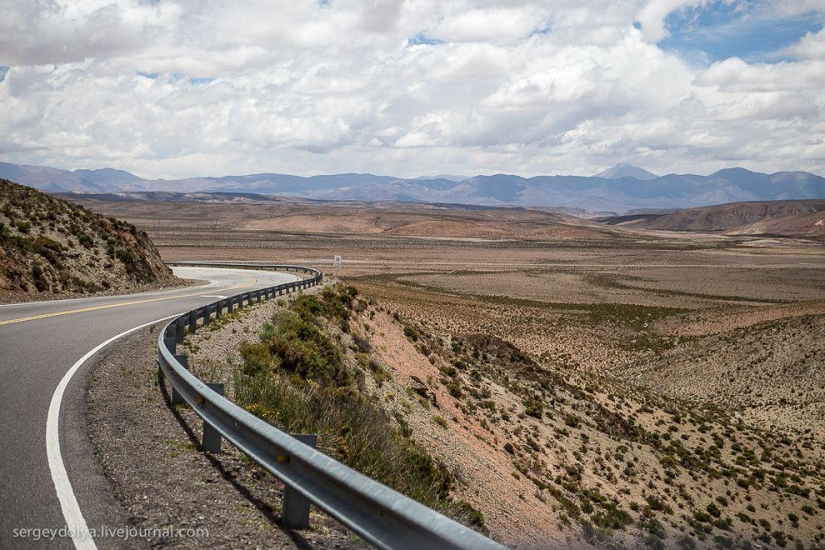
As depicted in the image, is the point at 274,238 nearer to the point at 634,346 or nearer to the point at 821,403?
the point at 634,346

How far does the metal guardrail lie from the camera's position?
334cm

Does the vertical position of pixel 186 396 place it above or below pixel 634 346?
above

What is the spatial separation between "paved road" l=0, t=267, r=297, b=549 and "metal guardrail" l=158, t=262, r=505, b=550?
1.37m

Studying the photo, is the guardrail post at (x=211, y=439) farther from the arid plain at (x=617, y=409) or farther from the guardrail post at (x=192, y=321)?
the guardrail post at (x=192, y=321)

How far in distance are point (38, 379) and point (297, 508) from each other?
276 inches

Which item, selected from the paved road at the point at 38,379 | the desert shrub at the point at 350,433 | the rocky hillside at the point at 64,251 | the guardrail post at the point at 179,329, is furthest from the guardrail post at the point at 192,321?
the rocky hillside at the point at 64,251

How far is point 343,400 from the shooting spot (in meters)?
11.6

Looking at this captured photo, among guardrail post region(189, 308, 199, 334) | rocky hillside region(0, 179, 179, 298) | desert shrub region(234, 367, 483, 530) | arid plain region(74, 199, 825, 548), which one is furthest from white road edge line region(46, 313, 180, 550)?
rocky hillside region(0, 179, 179, 298)

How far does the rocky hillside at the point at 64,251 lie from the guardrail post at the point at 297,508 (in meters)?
23.0

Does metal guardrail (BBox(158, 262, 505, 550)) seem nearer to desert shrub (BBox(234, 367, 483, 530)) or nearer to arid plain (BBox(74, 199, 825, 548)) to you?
desert shrub (BBox(234, 367, 483, 530))

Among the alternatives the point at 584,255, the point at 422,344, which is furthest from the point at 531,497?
the point at 584,255

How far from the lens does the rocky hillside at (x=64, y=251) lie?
26.7 metres

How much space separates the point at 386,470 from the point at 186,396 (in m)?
2.53

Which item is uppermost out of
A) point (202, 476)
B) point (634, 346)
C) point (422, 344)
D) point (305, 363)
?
point (202, 476)
